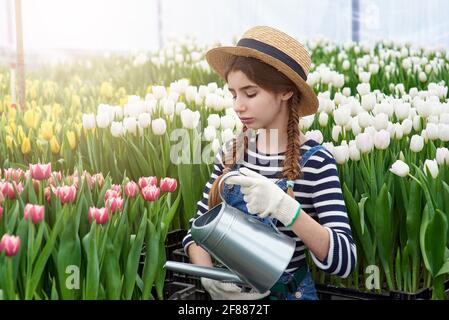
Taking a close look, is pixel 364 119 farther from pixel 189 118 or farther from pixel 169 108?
pixel 169 108

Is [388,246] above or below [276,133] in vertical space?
below

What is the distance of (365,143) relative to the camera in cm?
304

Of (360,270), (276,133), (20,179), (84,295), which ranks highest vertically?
(276,133)

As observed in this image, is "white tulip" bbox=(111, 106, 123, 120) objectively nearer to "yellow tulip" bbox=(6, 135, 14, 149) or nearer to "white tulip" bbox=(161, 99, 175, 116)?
"white tulip" bbox=(161, 99, 175, 116)

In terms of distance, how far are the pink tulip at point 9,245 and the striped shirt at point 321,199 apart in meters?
0.77

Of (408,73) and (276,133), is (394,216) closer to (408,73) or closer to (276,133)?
(276,133)

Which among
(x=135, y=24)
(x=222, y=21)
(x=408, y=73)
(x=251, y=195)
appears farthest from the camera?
(x=222, y=21)

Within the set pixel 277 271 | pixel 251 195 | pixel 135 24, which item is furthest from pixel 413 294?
pixel 135 24

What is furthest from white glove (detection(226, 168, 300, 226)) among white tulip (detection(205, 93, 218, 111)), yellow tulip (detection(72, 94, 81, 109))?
yellow tulip (detection(72, 94, 81, 109))

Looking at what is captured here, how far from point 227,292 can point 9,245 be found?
2.65ft

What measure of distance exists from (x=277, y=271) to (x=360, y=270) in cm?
85

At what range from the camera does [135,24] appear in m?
13.7

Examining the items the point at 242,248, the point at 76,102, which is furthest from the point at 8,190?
the point at 76,102

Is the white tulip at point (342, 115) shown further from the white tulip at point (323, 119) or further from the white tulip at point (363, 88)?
the white tulip at point (363, 88)
